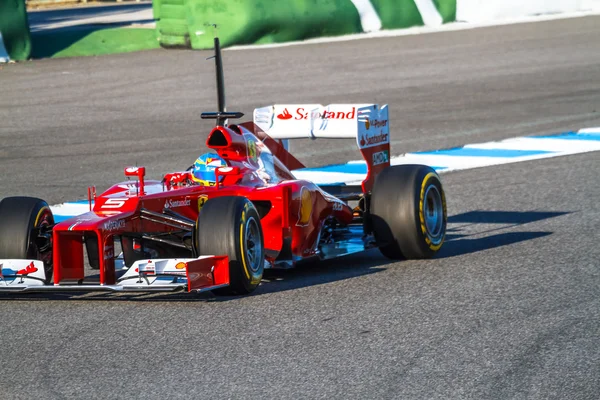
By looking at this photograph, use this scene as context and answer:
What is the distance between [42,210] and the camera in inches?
283

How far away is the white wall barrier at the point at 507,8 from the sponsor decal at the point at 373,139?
725 inches

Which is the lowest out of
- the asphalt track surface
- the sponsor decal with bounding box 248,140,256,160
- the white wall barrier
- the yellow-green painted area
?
the asphalt track surface

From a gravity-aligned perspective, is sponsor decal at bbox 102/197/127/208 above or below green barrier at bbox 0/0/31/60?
below

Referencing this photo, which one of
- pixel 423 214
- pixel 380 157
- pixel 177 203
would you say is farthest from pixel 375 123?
pixel 177 203

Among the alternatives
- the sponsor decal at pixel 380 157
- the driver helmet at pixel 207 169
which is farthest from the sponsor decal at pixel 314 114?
the driver helmet at pixel 207 169

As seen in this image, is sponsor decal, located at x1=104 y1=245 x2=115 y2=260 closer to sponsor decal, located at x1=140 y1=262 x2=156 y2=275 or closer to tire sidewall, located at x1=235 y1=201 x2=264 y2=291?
sponsor decal, located at x1=140 y1=262 x2=156 y2=275

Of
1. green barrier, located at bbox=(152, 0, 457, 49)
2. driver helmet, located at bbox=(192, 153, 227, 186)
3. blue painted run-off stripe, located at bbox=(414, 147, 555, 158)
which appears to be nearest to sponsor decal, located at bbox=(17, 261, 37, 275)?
driver helmet, located at bbox=(192, 153, 227, 186)

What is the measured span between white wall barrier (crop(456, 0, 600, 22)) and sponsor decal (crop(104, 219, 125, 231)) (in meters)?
20.7

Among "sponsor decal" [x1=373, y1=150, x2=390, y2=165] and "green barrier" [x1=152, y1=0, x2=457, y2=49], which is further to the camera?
"green barrier" [x1=152, y1=0, x2=457, y2=49]

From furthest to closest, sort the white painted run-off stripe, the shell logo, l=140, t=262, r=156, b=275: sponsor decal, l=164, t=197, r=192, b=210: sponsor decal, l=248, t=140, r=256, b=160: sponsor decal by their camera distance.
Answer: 1. the white painted run-off stripe
2. l=248, t=140, r=256, b=160: sponsor decal
3. the shell logo
4. l=164, t=197, r=192, b=210: sponsor decal
5. l=140, t=262, r=156, b=275: sponsor decal

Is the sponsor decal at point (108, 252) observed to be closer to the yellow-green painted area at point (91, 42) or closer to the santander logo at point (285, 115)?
the santander logo at point (285, 115)

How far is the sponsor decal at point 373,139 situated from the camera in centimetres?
852

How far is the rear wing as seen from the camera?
336 inches

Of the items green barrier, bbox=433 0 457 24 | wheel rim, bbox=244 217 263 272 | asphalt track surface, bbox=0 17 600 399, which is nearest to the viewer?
asphalt track surface, bbox=0 17 600 399
